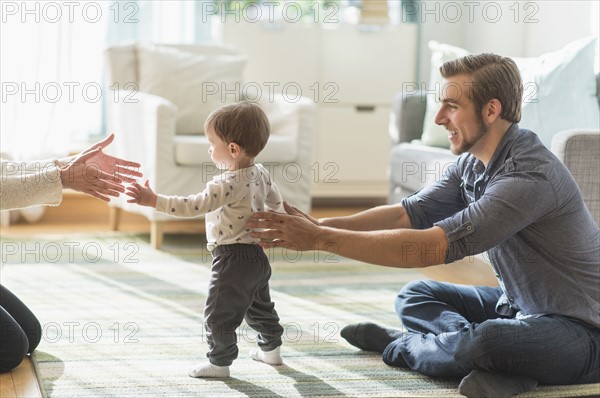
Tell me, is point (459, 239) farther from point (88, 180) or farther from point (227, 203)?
point (88, 180)

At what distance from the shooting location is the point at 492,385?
215 cm

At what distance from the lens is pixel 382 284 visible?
3.46 metres

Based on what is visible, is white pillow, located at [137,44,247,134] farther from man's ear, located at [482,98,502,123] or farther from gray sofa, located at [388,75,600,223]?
man's ear, located at [482,98,502,123]

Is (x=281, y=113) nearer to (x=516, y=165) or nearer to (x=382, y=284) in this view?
(x=382, y=284)

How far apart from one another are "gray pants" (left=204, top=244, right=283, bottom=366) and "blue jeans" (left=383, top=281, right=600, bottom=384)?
44 centimetres

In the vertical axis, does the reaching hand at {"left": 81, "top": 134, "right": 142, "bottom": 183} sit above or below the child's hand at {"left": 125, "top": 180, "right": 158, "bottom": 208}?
above

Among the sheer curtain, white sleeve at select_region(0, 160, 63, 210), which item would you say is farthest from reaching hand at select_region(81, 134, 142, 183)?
the sheer curtain

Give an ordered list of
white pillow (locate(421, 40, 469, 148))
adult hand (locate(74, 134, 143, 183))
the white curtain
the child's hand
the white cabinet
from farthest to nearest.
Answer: the white cabinet
the white curtain
white pillow (locate(421, 40, 469, 148))
adult hand (locate(74, 134, 143, 183))
the child's hand

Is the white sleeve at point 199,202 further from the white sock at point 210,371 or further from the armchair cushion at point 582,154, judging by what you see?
the armchair cushion at point 582,154

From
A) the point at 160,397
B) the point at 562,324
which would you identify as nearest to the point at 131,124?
the point at 160,397

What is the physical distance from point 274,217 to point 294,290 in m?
1.22

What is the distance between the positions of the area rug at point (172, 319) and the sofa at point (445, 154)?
1.07 feet

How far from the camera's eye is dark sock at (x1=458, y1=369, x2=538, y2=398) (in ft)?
7.03

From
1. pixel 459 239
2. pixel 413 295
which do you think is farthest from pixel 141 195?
pixel 413 295
